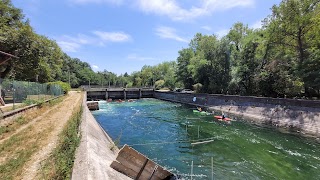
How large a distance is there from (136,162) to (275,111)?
24016 mm

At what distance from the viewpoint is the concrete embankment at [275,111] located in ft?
72.8

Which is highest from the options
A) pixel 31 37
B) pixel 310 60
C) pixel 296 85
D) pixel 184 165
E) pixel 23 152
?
pixel 31 37

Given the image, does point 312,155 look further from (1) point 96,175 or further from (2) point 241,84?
(2) point 241,84

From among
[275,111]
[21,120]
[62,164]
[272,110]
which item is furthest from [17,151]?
[272,110]

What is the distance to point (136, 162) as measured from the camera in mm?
8148

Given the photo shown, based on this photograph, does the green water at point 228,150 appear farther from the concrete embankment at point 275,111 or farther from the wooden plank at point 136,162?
the wooden plank at point 136,162

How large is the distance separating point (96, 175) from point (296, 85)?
3247 cm

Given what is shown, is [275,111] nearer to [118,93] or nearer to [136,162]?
[136,162]

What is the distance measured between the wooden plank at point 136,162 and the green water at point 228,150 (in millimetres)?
3310

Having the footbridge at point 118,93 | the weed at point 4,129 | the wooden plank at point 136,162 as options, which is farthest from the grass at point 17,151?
the footbridge at point 118,93

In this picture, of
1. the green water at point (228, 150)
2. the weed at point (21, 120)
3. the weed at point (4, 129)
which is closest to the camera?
the weed at point (4, 129)

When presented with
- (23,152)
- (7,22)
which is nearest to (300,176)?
(23,152)

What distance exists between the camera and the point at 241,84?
1626 inches

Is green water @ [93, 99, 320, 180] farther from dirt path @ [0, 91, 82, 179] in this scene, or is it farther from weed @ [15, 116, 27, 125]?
weed @ [15, 116, 27, 125]
